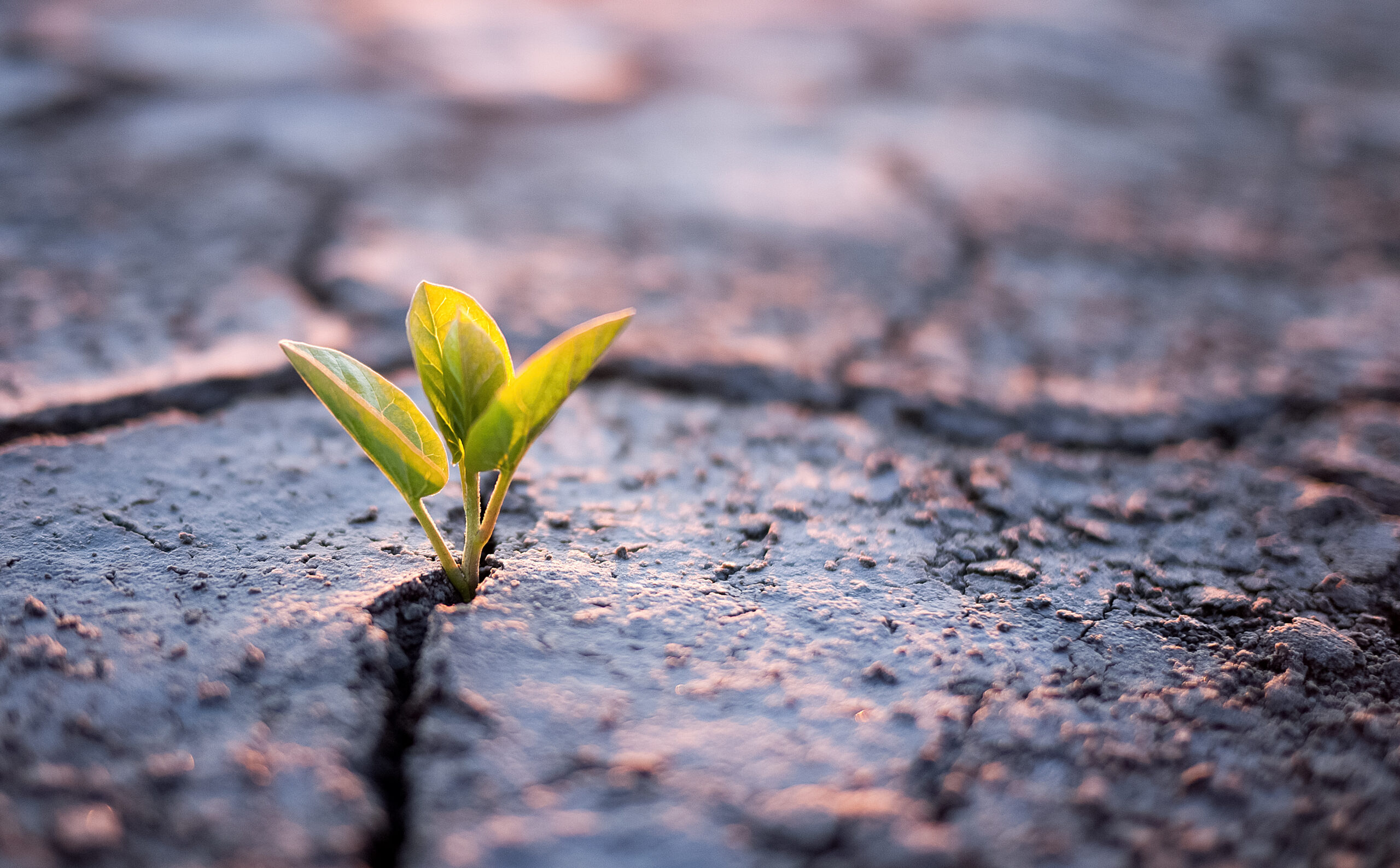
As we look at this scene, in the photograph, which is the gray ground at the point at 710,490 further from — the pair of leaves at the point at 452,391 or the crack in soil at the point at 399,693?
the pair of leaves at the point at 452,391

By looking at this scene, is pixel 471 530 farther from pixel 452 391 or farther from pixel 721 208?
pixel 721 208

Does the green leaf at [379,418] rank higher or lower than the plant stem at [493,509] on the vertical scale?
higher

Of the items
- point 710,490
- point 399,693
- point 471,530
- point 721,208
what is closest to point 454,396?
point 471,530

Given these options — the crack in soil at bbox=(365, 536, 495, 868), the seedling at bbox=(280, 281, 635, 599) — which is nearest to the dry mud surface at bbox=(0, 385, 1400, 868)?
the crack in soil at bbox=(365, 536, 495, 868)

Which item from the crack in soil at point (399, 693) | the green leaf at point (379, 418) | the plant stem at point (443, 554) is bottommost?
the crack in soil at point (399, 693)

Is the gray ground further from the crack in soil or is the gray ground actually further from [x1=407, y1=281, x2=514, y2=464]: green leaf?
[x1=407, y1=281, x2=514, y2=464]: green leaf

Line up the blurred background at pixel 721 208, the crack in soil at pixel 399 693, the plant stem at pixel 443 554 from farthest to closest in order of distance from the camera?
1. the blurred background at pixel 721 208
2. the plant stem at pixel 443 554
3. the crack in soil at pixel 399 693

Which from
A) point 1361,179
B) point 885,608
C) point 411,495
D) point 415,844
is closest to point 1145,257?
point 1361,179

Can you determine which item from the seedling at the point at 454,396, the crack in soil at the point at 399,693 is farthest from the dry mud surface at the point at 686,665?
the seedling at the point at 454,396
